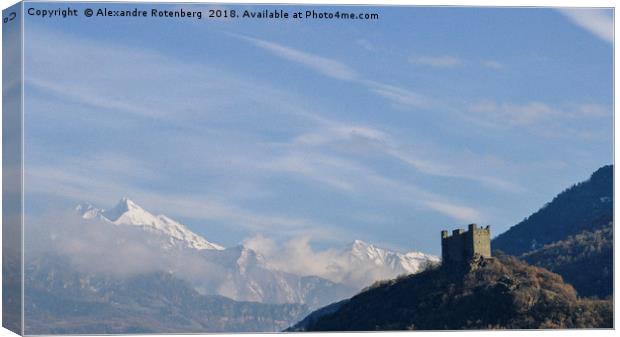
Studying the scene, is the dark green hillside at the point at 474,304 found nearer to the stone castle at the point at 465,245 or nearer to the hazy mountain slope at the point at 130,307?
the stone castle at the point at 465,245

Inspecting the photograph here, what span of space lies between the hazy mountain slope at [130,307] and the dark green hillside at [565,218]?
16.7 metres

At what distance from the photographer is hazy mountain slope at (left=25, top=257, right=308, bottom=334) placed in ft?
322

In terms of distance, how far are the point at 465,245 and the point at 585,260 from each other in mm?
8507

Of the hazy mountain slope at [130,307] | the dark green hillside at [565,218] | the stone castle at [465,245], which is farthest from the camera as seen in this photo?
the dark green hillside at [565,218]

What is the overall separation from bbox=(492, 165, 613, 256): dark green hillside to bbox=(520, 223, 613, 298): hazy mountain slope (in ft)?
3.91

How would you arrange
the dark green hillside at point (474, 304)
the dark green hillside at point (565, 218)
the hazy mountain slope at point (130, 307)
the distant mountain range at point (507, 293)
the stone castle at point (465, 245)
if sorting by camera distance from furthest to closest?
the dark green hillside at point (565, 218) < the stone castle at point (465, 245) < the distant mountain range at point (507, 293) < the dark green hillside at point (474, 304) < the hazy mountain slope at point (130, 307)

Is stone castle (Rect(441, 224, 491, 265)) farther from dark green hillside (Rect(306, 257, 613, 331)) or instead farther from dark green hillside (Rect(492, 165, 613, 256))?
dark green hillside (Rect(492, 165, 613, 256))

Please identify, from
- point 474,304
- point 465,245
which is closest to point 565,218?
point 465,245

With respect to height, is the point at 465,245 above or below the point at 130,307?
above

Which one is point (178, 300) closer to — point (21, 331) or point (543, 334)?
point (21, 331)

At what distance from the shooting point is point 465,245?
106 meters

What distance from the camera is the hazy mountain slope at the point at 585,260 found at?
106188mm

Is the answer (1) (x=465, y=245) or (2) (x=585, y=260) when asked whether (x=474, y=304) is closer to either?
(1) (x=465, y=245)

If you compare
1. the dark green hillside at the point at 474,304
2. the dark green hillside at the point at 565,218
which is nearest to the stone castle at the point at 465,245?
the dark green hillside at the point at 474,304
